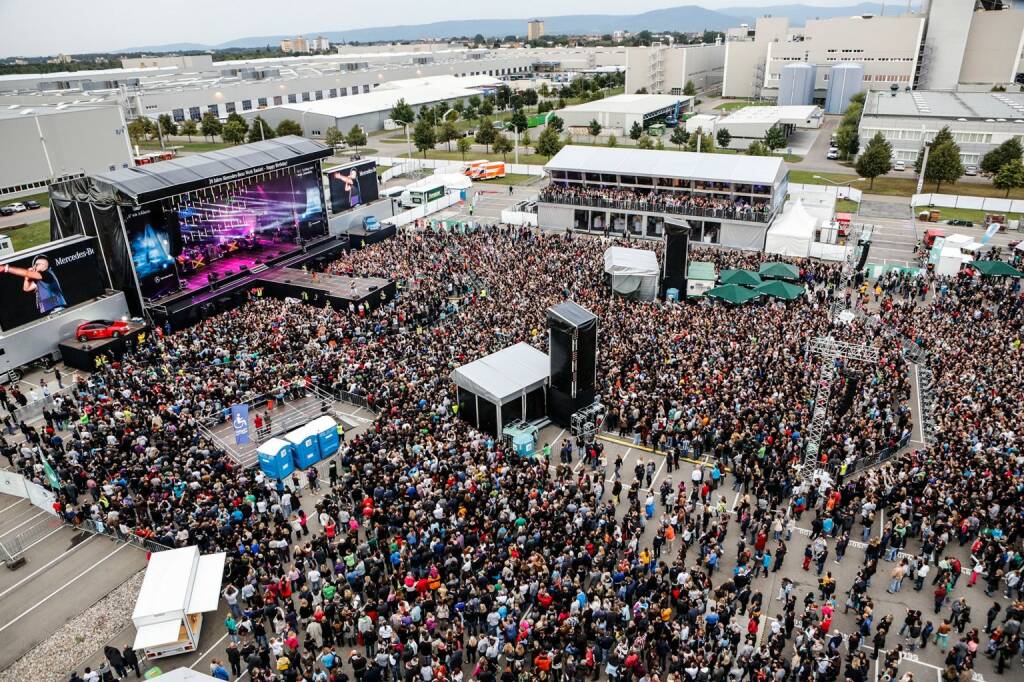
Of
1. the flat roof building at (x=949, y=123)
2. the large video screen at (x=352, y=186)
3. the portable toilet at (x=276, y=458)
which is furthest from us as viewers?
the flat roof building at (x=949, y=123)

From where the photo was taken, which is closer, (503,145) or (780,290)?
(780,290)

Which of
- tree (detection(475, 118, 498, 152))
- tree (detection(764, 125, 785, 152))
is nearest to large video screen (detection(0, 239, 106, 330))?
tree (detection(475, 118, 498, 152))

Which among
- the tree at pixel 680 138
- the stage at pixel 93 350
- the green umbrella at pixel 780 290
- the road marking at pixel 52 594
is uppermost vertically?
the tree at pixel 680 138

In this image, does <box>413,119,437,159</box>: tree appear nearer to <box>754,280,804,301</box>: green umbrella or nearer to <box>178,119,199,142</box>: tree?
<box>178,119,199,142</box>: tree

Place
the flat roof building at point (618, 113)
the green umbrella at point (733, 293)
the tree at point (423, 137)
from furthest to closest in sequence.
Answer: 1. the flat roof building at point (618, 113)
2. the tree at point (423, 137)
3. the green umbrella at point (733, 293)

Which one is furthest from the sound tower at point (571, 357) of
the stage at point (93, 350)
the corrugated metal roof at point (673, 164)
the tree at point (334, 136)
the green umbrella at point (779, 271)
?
the tree at point (334, 136)

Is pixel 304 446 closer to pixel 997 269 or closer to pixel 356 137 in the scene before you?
pixel 997 269

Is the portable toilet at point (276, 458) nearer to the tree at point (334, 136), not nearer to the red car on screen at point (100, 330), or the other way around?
the red car on screen at point (100, 330)

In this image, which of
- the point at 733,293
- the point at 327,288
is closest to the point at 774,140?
the point at 733,293
